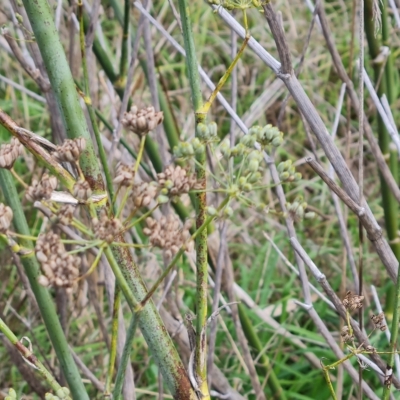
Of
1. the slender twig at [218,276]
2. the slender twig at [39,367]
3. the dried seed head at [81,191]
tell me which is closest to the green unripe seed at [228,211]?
the dried seed head at [81,191]

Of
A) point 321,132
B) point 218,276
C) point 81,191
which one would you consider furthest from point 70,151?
point 218,276

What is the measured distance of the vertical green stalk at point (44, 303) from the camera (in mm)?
931

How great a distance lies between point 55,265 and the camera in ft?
1.70

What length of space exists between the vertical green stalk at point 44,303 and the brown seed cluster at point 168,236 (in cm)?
42

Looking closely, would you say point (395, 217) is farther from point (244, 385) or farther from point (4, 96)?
point (4, 96)

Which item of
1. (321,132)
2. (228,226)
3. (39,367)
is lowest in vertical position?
(228,226)

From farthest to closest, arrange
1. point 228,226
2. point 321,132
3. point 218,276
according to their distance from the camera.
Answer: point 228,226
point 218,276
point 321,132

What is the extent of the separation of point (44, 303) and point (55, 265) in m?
0.52

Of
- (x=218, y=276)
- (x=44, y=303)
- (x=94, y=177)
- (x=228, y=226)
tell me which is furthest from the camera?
(x=228, y=226)

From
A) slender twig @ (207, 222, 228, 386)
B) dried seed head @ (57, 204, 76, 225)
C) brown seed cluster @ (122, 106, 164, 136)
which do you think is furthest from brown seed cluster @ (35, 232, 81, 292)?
slender twig @ (207, 222, 228, 386)

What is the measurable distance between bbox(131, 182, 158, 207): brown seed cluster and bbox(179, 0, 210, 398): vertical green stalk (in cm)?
12

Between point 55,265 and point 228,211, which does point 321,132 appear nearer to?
point 228,211

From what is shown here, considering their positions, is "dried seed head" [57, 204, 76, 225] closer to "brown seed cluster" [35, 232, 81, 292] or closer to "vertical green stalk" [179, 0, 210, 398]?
"brown seed cluster" [35, 232, 81, 292]

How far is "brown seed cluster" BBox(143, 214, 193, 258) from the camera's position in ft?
1.82
